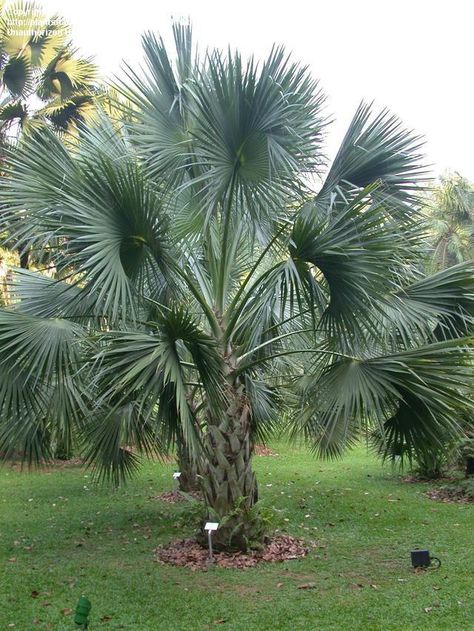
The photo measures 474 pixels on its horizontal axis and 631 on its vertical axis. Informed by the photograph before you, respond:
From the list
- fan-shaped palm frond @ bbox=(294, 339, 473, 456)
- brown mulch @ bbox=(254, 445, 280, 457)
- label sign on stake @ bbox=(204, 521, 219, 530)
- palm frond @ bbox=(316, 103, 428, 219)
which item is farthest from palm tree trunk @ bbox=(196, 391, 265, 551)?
brown mulch @ bbox=(254, 445, 280, 457)

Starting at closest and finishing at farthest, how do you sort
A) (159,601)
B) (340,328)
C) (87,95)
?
(159,601) < (340,328) < (87,95)

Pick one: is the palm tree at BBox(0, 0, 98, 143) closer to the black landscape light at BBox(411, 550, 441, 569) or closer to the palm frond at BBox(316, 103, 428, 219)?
the palm frond at BBox(316, 103, 428, 219)

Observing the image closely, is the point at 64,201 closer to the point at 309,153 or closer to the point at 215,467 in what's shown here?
the point at 309,153

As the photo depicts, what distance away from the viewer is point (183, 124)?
723cm

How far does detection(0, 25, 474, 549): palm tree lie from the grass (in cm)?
99

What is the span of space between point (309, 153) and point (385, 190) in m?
1.16

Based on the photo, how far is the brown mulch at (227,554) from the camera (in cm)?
693

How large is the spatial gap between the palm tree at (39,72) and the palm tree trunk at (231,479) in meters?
10.3

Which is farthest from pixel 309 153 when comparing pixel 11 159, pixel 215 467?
pixel 215 467

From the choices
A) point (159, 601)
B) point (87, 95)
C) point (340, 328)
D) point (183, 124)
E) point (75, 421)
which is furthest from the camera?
point (87, 95)

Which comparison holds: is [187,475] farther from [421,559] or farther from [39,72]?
[39,72]

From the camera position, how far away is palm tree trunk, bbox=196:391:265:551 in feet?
23.0

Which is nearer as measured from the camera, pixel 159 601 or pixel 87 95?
pixel 159 601

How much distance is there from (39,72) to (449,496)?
41.5 ft
